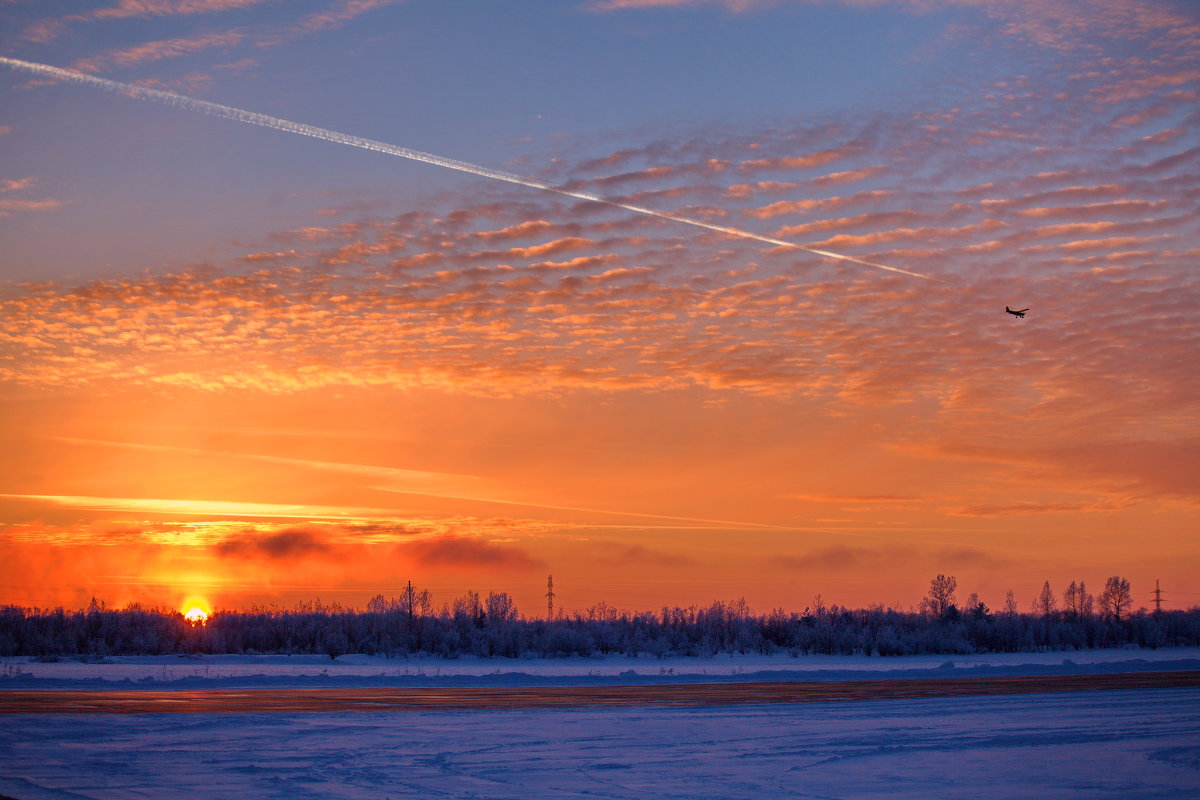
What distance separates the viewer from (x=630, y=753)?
15914 mm

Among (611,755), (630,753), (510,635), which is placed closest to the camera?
(611,755)

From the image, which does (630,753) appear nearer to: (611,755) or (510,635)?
(611,755)

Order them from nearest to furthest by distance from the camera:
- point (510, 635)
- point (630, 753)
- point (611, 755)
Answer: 1. point (611, 755)
2. point (630, 753)
3. point (510, 635)

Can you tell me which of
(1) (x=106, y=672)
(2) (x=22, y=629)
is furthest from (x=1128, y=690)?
(2) (x=22, y=629)

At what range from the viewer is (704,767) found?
14.7 meters

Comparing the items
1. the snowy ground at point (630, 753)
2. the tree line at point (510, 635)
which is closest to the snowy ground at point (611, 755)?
the snowy ground at point (630, 753)

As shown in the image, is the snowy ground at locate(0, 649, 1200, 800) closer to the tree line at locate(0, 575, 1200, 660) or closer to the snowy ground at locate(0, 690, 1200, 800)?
the snowy ground at locate(0, 690, 1200, 800)

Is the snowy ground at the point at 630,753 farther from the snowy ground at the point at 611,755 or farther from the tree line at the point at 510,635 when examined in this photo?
the tree line at the point at 510,635

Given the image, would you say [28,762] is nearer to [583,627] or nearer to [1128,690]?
[1128,690]

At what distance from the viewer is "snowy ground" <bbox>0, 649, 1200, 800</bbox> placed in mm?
12953

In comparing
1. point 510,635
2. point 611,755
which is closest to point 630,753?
point 611,755

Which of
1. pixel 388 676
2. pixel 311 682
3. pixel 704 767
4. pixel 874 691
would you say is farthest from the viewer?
pixel 388 676

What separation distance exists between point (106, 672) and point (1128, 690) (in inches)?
1223

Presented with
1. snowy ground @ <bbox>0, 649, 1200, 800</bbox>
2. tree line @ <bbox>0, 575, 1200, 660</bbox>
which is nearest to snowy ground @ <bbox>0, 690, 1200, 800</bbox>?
snowy ground @ <bbox>0, 649, 1200, 800</bbox>
